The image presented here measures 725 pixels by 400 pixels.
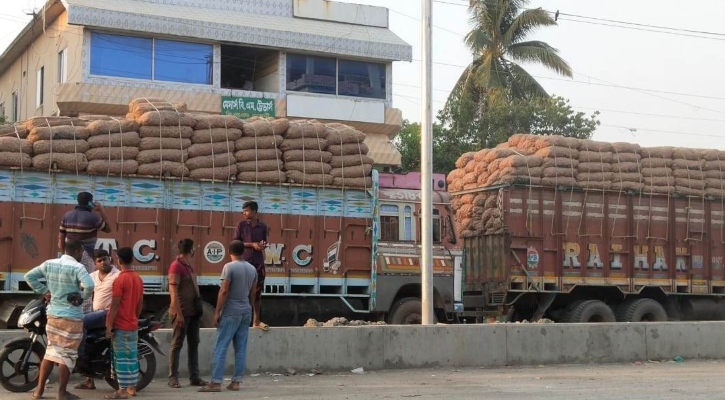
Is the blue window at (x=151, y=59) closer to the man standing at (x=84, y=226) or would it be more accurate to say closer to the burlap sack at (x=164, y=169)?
the burlap sack at (x=164, y=169)

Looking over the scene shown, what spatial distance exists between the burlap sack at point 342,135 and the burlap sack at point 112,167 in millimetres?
3071

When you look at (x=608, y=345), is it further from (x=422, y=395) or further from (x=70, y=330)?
(x=70, y=330)

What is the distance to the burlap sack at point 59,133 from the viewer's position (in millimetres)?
12602

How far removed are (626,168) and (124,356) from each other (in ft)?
38.3

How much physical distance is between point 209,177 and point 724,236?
422 inches

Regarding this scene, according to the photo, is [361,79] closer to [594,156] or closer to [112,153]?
[594,156]

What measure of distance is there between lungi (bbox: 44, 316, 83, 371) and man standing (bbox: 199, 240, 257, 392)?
1.51m

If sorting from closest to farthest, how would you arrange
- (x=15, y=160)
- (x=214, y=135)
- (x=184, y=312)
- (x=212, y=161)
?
(x=184, y=312) → (x=15, y=160) → (x=212, y=161) → (x=214, y=135)

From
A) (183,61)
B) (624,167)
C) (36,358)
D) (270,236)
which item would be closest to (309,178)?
(270,236)

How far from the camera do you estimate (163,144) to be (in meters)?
13.3

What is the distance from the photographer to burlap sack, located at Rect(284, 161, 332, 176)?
14.2m

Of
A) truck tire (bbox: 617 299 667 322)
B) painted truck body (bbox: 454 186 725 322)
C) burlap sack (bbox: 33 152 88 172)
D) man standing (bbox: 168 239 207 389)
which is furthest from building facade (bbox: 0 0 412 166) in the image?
man standing (bbox: 168 239 207 389)

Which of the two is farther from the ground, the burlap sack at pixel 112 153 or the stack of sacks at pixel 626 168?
the stack of sacks at pixel 626 168

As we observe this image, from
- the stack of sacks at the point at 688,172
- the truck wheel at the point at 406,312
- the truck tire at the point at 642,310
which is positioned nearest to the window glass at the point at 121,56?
the truck wheel at the point at 406,312
